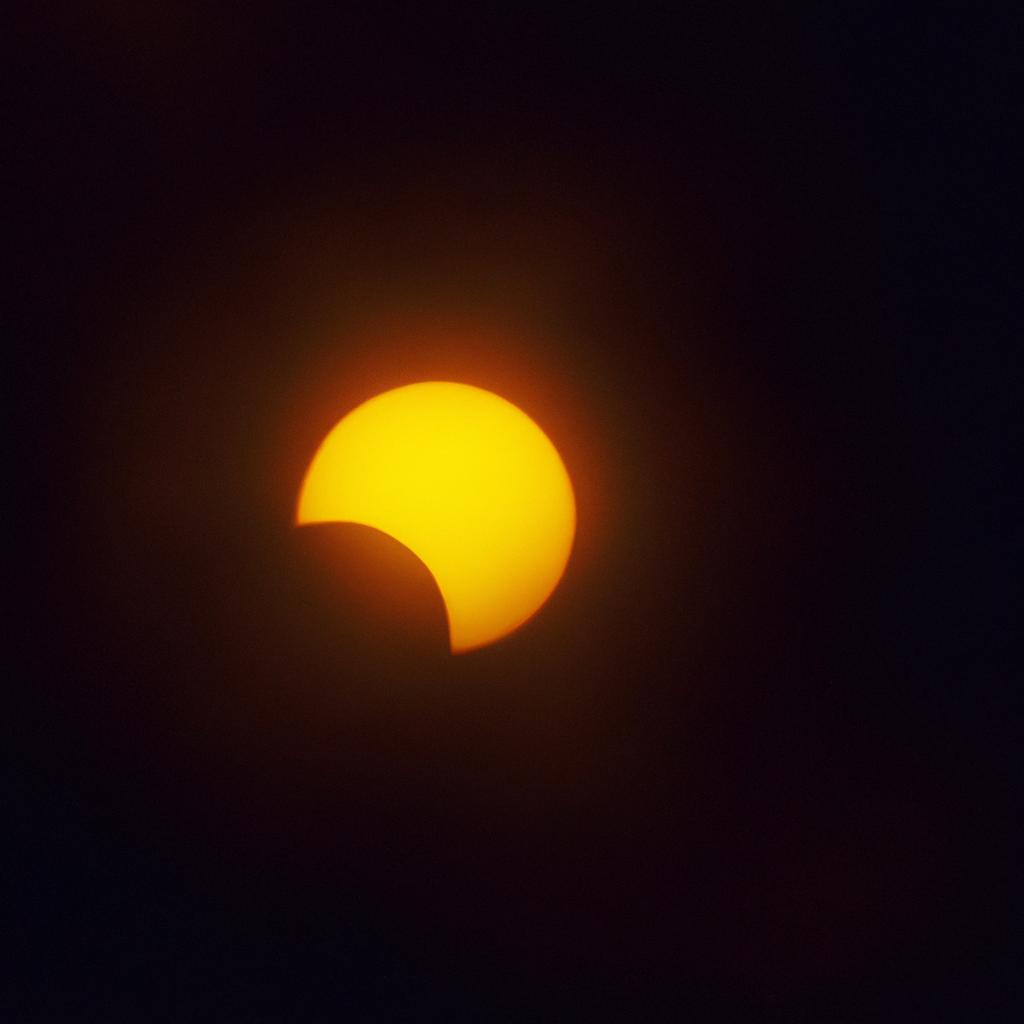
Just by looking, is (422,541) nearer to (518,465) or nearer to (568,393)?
(518,465)

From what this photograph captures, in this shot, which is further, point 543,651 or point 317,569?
point 543,651

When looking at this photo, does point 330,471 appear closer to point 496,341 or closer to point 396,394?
point 396,394

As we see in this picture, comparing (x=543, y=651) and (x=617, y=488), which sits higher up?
(x=617, y=488)

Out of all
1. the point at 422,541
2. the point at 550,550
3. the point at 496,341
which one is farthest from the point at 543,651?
the point at 496,341

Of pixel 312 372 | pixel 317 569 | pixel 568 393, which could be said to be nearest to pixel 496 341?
pixel 568 393

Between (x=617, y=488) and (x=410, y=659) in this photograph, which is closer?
(x=410, y=659)

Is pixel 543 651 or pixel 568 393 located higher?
pixel 568 393

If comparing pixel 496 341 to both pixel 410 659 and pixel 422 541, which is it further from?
pixel 410 659

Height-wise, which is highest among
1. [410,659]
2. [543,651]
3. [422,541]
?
[422,541]

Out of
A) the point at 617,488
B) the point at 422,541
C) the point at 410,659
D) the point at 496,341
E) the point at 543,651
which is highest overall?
the point at 496,341
